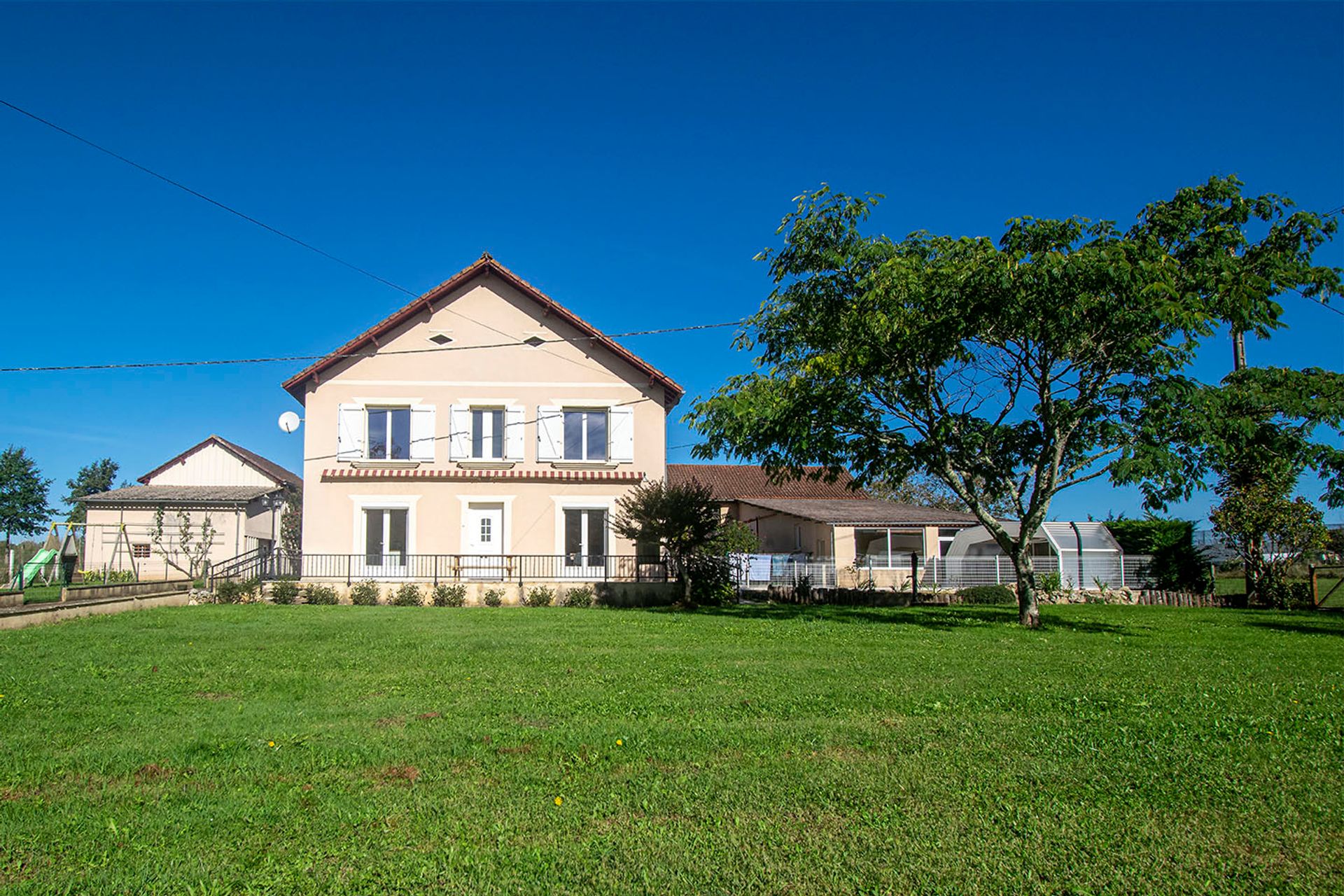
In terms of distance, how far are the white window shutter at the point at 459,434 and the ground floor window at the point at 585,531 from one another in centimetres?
342

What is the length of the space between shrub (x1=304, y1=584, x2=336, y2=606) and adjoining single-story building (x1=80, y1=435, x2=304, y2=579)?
23.0ft

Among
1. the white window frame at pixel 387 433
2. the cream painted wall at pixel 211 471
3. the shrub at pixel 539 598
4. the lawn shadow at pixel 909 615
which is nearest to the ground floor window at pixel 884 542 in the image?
the lawn shadow at pixel 909 615

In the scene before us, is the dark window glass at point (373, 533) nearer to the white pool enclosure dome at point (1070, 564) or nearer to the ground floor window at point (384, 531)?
the ground floor window at point (384, 531)

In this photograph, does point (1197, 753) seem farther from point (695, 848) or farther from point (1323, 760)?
point (695, 848)

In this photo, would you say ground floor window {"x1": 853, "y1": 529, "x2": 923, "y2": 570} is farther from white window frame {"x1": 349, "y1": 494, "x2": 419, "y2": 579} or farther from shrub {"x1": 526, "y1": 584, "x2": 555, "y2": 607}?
white window frame {"x1": 349, "y1": 494, "x2": 419, "y2": 579}

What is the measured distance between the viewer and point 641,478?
2606 centimetres

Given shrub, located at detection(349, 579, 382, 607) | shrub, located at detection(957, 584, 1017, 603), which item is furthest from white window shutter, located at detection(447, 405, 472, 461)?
shrub, located at detection(957, 584, 1017, 603)

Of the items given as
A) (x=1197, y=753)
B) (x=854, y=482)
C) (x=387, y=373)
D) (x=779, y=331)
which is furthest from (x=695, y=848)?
→ (x=387, y=373)

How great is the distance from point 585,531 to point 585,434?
2.88 metres

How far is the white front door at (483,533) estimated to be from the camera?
25.7 m

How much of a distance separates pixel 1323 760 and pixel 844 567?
82.3 feet

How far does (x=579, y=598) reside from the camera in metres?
23.6

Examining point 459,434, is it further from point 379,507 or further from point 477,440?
point 379,507

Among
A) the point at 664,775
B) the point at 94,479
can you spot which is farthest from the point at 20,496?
the point at 664,775
